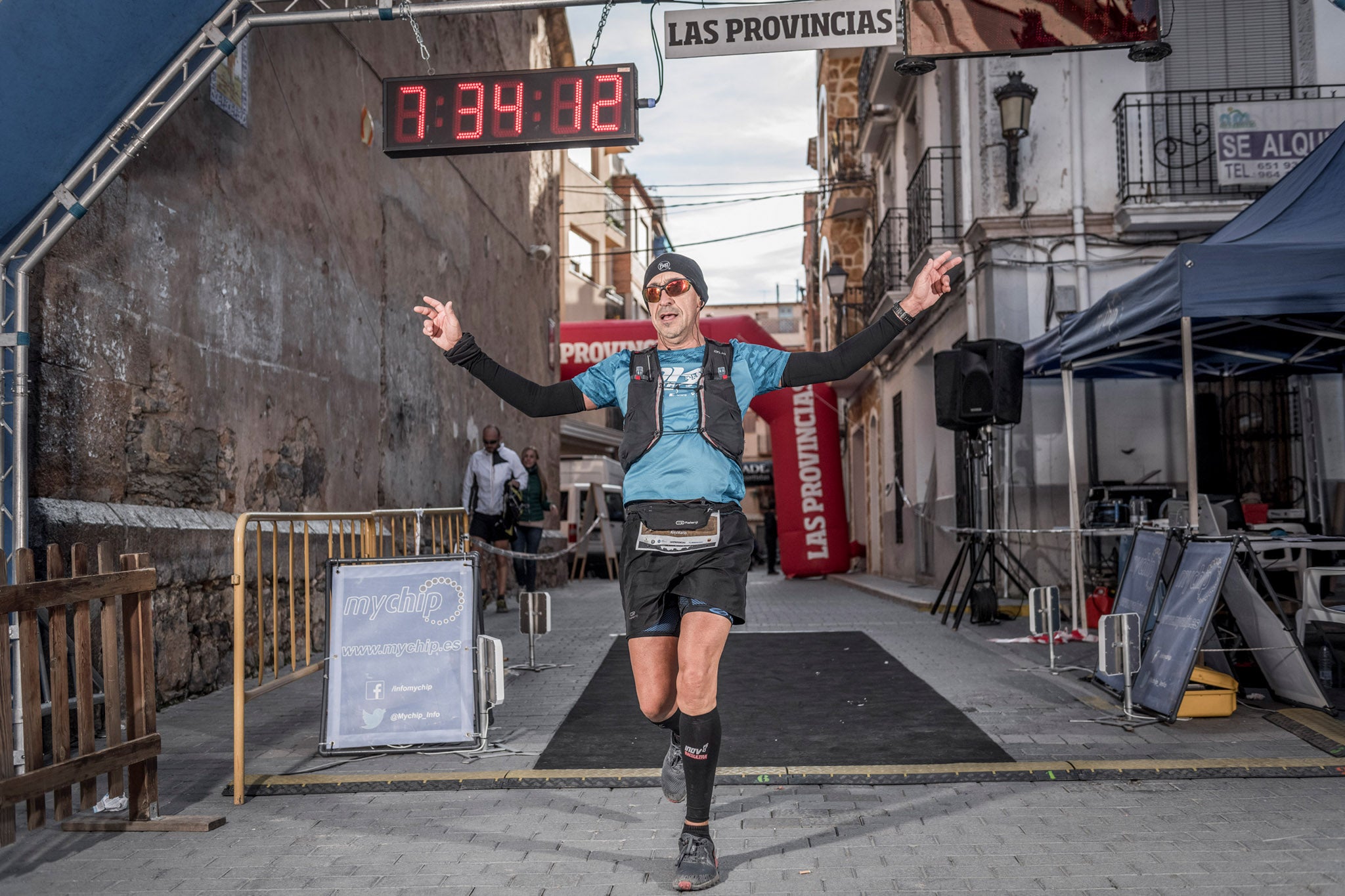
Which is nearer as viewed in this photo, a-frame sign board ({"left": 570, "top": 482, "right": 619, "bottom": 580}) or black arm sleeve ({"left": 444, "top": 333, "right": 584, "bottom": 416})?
black arm sleeve ({"left": 444, "top": 333, "right": 584, "bottom": 416})

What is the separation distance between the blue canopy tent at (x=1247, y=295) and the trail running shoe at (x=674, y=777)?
3855 mm

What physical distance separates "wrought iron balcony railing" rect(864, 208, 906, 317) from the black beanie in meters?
14.1

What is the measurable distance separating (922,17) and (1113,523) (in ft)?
16.6

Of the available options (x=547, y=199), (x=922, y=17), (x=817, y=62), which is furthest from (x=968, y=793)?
(x=817, y=62)

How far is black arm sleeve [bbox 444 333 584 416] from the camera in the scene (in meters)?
4.20

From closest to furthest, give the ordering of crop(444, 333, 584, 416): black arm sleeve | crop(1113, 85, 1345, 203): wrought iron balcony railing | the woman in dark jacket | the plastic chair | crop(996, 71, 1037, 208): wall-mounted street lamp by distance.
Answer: crop(444, 333, 584, 416): black arm sleeve
the plastic chair
crop(996, 71, 1037, 208): wall-mounted street lamp
crop(1113, 85, 1345, 203): wrought iron balcony railing
the woman in dark jacket

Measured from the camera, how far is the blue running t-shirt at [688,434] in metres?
3.88

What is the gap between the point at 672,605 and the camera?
4039mm

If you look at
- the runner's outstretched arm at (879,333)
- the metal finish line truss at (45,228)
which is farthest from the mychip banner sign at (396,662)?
the runner's outstretched arm at (879,333)

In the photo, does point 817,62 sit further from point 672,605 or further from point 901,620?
point 672,605

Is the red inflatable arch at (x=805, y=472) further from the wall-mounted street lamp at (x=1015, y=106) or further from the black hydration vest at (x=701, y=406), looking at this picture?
the black hydration vest at (x=701, y=406)

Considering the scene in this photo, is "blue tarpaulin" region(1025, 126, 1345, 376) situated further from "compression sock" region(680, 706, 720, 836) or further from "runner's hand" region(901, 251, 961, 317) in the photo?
"compression sock" region(680, 706, 720, 836)

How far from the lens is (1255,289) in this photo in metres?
6.54

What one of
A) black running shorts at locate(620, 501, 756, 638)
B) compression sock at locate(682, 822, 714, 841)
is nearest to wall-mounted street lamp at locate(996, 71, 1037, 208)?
black running shorts at locate(620, 501, 756, 638)
